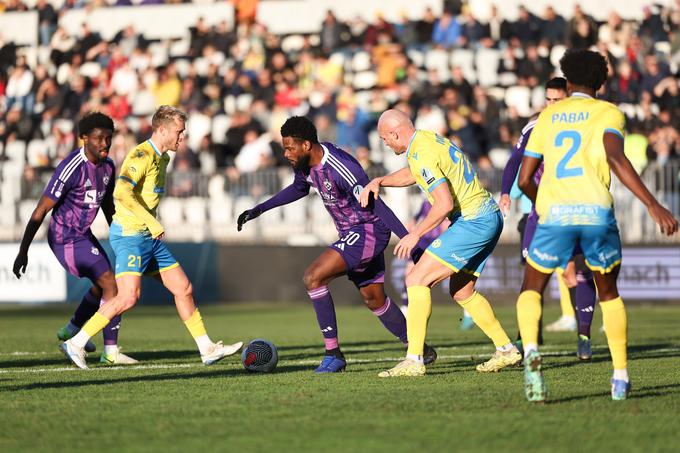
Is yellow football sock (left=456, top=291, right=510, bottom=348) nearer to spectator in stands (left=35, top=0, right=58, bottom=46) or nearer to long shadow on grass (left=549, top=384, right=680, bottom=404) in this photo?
long shadow on grass (left=549, top=384, right=680, bottom=404)

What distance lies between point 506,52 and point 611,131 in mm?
18549

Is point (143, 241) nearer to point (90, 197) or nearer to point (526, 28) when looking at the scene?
point (90, 197)

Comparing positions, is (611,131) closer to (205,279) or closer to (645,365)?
(645,365)

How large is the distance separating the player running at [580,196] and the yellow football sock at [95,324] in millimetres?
4639

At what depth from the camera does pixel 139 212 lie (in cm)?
1147

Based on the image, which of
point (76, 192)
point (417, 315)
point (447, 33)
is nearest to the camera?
point (417, 315)

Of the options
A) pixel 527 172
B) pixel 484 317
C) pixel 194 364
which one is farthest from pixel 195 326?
pixel 527 172

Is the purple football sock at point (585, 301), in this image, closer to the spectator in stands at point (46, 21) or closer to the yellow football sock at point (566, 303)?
the yellow football sock at point (566, 303)

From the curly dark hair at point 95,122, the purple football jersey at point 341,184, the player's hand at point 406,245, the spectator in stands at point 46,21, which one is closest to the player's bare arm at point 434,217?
the player's hand at point 406,245

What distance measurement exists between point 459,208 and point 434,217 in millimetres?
646

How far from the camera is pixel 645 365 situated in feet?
36.6

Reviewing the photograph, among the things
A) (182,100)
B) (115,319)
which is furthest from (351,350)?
(182,100)

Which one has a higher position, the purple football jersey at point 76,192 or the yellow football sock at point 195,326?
the purple football jersey at point 76,192

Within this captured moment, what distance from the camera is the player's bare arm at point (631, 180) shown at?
25.6 feet
